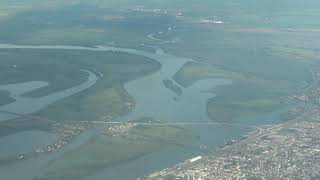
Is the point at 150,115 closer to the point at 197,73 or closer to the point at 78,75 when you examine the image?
the point at 78,75

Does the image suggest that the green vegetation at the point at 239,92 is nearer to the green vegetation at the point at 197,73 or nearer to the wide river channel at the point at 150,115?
the green vegetation at the point at 197,73

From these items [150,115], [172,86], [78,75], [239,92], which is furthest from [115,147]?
[78,75]

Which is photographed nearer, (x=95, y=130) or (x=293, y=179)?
(x=293, y=179)

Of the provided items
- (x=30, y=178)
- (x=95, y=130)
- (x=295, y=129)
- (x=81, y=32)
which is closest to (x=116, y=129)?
(x=95, y=130)

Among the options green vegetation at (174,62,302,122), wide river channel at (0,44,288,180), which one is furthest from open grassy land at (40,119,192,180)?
green vegetation at (174,62,302,122)

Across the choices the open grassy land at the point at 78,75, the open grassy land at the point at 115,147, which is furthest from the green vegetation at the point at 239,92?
the open grassy land at the point at 115,147

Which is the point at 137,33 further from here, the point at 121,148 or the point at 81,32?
the point at 121,148
